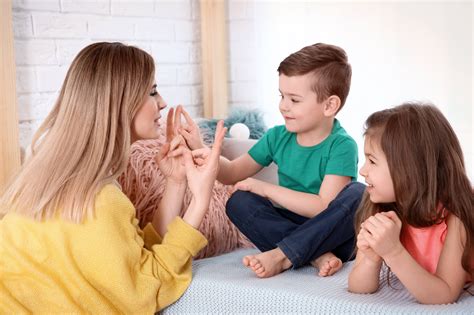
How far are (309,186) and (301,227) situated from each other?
19cm

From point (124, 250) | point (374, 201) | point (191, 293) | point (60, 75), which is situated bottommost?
point (191, 293)

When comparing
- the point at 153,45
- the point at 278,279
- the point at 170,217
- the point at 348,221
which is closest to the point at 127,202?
the point at 170,217

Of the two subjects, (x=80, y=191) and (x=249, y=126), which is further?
(x=249, y=126)

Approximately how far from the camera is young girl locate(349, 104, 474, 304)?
5.23 ft

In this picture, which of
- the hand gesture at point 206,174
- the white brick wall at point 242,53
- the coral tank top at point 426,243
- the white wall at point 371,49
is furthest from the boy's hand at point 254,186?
the white brick wall at point 242,53

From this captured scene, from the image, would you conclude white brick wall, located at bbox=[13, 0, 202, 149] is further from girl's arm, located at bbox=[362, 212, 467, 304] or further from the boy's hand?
girl's arm, located at bbox=[362, 212, 467, 304]

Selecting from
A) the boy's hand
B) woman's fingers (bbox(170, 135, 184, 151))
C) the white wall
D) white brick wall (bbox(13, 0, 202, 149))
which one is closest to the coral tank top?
the boy's hand

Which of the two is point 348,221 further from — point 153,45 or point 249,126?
point 153,45

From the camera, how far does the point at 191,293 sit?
1.86 meters

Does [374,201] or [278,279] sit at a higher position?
[374,201]

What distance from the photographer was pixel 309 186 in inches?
83.7

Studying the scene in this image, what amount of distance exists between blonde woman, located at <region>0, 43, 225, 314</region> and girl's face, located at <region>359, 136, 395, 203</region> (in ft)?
1.38

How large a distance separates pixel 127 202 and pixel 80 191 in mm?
117

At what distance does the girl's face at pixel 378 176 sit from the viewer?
167 cm
